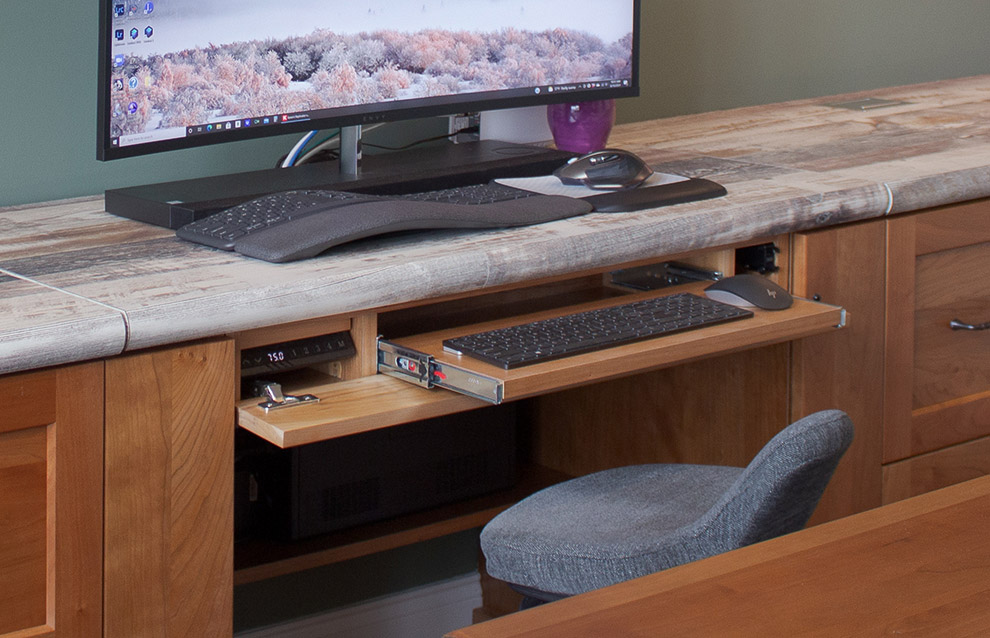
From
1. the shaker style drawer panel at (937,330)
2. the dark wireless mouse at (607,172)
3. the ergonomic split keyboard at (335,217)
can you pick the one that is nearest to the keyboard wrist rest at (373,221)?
the ergonomic split keyboard at (335,217)

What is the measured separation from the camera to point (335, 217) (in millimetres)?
1487

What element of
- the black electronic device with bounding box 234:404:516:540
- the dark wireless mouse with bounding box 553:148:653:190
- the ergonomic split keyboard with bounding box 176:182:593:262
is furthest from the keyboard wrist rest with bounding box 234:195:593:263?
the black electronic device with bounding box 234:404:516:540

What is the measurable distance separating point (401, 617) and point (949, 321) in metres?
1.04

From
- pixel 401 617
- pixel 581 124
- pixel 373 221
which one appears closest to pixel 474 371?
pixel 373 221

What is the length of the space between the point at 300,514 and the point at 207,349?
1.87ft

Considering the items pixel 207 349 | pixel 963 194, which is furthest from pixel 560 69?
pixel 207 349

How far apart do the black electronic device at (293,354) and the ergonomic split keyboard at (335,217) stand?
0.09 m

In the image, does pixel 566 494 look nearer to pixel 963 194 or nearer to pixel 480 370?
pixel 480 370

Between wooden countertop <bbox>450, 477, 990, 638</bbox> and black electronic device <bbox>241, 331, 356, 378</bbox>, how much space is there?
660 millimetres

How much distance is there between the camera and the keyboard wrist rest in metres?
1.43

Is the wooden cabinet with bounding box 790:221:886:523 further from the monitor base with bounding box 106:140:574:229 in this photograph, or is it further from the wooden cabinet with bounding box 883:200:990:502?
the monitor base with bounding box 106:140:574:229

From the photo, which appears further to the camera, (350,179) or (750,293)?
(350,179)

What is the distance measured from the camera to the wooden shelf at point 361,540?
177cm

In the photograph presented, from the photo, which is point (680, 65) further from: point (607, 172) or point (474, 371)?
point (474, 371)
